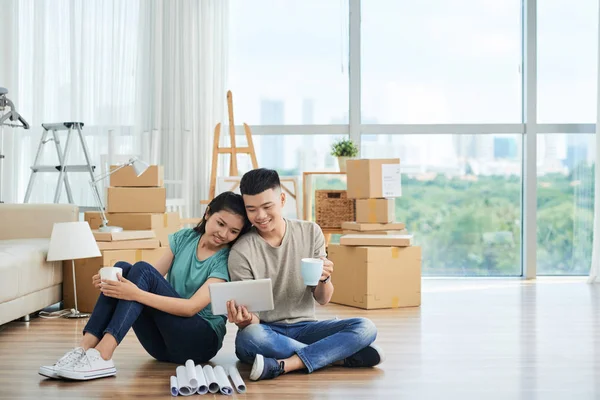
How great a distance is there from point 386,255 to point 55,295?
6.13ft

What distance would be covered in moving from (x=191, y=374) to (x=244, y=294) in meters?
0.31

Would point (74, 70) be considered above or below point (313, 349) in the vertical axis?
above

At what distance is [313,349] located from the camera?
277 cm

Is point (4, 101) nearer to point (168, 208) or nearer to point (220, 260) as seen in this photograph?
point (168, 208)

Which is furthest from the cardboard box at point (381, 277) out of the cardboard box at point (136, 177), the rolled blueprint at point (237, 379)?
the rolled blueprint at point (237, 379)

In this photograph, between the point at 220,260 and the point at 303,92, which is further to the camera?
the point at 303,92

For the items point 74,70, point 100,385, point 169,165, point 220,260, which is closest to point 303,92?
point 169,165

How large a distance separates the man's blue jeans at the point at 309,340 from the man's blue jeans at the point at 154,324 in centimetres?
14

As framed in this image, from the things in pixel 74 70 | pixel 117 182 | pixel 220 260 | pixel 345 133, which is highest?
pixel 74 70

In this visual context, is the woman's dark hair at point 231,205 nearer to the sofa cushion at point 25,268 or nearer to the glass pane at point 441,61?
the sofa cushion at point 25,268

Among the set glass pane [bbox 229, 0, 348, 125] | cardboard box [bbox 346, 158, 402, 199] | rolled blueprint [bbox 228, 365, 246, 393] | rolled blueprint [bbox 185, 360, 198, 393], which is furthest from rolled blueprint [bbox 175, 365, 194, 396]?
glass pane [bbox 229, 0, 348, 125]

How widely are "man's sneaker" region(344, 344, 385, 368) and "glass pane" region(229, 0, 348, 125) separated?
145 inches

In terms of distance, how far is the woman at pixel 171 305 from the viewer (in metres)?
2.66

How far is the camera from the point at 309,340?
9.47ft
